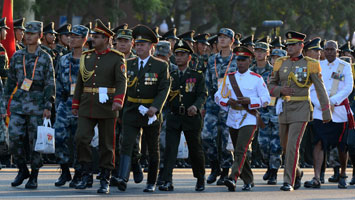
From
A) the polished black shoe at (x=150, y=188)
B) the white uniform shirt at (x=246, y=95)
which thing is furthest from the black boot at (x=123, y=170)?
the white uniform shirt at (x=246, y=95)

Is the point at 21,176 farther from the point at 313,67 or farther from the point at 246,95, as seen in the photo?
the point at 313,67

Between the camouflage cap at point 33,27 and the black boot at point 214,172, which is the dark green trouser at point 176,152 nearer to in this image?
the black boot at point 214,172

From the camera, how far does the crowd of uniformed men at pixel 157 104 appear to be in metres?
12.8

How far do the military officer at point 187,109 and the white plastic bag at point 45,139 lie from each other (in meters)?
1.59

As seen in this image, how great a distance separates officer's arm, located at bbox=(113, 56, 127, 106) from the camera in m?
12.5

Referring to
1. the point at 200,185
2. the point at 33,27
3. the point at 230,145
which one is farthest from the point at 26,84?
the point at 230,145

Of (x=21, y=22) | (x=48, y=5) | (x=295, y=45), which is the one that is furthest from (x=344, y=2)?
(x=295, y=45)

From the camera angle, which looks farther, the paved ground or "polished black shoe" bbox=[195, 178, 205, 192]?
"polished black shoe" bbox=[195, 178, 205, 192]

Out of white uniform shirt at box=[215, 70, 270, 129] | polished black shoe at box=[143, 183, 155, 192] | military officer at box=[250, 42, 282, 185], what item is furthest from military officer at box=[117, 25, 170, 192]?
military officer at box=[250, 42, 282, 185]

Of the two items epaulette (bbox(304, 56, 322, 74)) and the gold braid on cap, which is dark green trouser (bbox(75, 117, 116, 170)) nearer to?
the gold braid on cap

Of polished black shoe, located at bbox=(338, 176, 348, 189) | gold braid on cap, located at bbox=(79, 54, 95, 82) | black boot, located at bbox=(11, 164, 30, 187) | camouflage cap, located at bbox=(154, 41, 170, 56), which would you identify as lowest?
polished black shoe, located at bbox=(338, 176, 348, 189)

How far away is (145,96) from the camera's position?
42.5 feet

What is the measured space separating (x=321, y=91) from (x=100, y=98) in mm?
3396

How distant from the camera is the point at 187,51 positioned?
13609 millimetres
